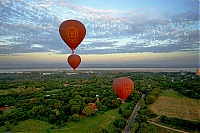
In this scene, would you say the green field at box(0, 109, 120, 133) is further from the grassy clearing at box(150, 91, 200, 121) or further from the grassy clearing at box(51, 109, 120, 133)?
the grassy clearing at box(150, 91, 200, 121)

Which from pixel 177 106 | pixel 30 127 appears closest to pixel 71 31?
pixel 30 127

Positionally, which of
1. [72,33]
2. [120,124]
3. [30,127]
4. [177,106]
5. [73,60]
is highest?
[72,33]

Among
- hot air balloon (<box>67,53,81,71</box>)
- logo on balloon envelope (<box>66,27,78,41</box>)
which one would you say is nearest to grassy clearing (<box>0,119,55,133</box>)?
hot air balloon (<box>67,53,81,71</box>)

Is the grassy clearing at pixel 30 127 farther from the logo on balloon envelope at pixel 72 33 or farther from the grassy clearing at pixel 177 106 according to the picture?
the grassy clearing at pixel 177 106

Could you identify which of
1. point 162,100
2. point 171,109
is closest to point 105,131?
point 171,109

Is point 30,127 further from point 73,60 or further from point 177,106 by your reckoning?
point 177,106
